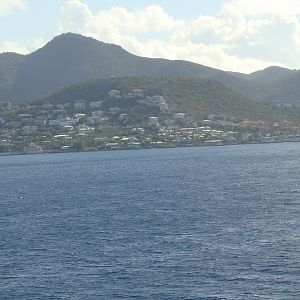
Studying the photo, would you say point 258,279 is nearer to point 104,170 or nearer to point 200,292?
point 200,292

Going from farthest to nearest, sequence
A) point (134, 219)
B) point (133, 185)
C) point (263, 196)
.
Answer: point (133, 185)
point (263, 196)
point (134, 219)

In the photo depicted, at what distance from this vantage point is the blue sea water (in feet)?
157

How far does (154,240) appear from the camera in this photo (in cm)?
6247

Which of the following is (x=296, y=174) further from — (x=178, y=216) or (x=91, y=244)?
(x=91, y=244)

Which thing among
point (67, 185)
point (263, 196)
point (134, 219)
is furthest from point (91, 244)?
point (67, 185)

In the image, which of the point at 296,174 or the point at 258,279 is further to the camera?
the point at 296,174

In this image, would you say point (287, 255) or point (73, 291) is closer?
point (73, 291)

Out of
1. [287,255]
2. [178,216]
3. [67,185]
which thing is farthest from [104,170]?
[287,255]

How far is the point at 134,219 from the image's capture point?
75.5 meters

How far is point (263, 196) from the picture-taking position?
305ft

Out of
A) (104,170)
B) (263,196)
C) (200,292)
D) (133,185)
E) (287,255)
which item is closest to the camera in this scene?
(200,292)

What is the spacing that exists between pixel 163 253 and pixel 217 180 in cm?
6215

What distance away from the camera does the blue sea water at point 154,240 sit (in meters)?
47.8

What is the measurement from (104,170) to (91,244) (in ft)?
299
